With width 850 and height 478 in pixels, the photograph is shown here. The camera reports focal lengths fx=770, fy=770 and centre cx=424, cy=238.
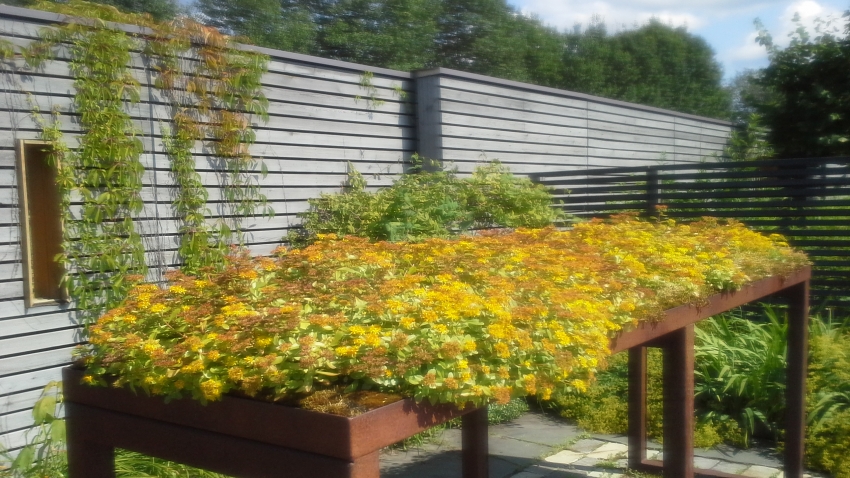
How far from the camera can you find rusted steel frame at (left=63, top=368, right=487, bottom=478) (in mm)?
1500

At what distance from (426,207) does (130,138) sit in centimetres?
206

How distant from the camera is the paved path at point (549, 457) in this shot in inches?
175

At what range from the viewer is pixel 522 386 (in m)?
1.76

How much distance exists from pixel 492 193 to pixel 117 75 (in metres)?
2.97

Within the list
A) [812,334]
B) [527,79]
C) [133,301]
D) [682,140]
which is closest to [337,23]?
[527,79]

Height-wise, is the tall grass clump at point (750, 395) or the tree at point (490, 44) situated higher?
the tree at point (490, 44)

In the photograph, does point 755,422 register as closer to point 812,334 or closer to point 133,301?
point 812,334

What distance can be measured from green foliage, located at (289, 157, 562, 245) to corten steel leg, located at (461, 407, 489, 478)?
1.61 metres

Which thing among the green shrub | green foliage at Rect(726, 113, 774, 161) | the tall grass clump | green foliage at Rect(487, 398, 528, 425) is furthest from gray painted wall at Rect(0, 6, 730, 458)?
green foliage at Rect(726, 113, 774, 161)

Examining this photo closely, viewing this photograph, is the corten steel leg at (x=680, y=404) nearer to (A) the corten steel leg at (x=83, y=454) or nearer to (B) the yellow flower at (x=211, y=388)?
(B) the yellow flower at (x=211, y=388)

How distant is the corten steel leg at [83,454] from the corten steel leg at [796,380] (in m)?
3.47

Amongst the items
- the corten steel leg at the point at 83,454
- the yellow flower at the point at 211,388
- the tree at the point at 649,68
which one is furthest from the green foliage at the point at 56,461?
the tree at the point at 649,68

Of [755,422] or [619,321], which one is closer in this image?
[619,321]

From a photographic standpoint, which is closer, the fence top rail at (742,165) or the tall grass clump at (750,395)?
A: the tall grass clump at (750,395)
